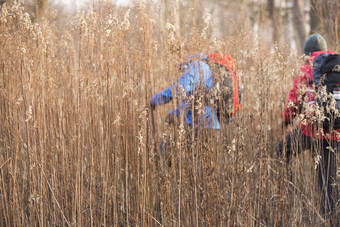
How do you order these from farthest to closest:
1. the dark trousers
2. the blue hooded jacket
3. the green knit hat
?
the green knit hat
the dark trousers
the blue hooded jacket

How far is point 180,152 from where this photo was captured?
1793 mm

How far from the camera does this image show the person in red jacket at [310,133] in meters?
2.22

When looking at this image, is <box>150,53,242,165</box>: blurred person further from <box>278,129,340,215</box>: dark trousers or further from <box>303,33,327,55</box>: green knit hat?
<box>303,33,327,55</box>: green knit hat

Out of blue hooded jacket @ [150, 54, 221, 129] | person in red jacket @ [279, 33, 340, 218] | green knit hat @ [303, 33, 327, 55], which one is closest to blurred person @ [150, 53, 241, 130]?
blue hooded jacket @ [150, 54, 221, 129]

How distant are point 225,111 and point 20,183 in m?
1.32

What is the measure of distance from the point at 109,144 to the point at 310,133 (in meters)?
1.32

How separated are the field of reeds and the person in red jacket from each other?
0.23 meters

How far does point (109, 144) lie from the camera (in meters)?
2.06

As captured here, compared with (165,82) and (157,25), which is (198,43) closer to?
(165,82)

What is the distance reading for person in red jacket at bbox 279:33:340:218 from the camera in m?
2.22

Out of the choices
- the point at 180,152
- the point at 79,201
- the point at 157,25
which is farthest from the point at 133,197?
the point at 157,25

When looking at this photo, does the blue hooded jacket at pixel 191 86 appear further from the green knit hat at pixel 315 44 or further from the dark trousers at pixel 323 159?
the green knit hat at pixel 315 44

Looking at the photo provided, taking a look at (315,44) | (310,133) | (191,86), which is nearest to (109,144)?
(191,86)

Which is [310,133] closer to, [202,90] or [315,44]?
[315,44]
